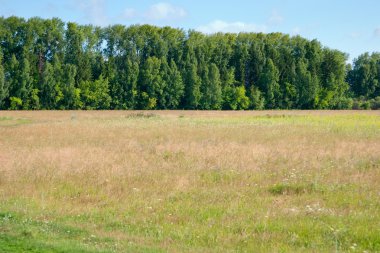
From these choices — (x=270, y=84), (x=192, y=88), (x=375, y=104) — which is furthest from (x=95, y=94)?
(x=375, y=104)

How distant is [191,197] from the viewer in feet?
40.4

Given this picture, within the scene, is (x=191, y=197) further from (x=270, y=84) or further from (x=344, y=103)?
(x=344, y=103)

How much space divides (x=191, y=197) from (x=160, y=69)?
218ft

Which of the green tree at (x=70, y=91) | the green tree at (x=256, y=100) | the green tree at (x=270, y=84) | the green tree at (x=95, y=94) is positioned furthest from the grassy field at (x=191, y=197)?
the green tree at (x=270, y=84)

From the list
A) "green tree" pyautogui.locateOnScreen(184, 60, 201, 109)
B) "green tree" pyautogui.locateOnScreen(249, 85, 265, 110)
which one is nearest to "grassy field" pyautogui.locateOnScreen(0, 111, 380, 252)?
"green tree" pyautogui.locateOnScreen(184, 60, 201, 109)

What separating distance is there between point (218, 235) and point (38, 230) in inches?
124

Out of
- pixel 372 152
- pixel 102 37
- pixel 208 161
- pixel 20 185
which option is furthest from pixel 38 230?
pixel 102 37

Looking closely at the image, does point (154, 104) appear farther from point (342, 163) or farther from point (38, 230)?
point (38, 230)

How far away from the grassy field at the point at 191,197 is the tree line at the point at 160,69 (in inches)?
1939

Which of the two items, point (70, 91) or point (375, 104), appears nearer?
point (70, 91)

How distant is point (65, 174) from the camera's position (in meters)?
15.1

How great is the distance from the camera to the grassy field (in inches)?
332

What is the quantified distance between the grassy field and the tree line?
49257 mm

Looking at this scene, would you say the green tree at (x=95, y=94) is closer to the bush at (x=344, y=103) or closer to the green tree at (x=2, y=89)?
the green tree at (x=2, y=89)
